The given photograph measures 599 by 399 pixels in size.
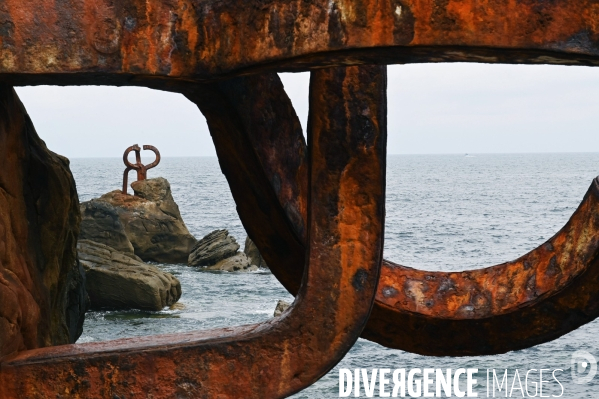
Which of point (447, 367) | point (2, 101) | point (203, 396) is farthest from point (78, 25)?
point (447, 367)

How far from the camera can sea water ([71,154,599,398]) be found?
16.5 m

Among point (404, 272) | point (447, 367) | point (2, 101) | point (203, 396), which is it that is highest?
point (2, 101)

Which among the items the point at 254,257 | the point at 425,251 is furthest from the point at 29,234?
the point at 425,251

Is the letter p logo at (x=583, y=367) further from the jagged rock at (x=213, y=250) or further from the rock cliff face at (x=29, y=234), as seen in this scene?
the rock cliff face at (x=29, y=234)

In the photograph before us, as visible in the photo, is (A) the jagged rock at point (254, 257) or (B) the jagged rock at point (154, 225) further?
(A) the jagged rock at point (254, 257)

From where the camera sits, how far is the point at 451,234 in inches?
1587

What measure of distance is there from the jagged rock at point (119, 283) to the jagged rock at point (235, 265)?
6975 millimetres

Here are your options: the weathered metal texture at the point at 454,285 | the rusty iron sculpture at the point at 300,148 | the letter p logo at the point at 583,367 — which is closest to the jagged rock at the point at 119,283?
the letter p logo at the point at 583,367

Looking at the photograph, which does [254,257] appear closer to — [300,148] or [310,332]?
[300,148]

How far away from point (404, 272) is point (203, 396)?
1.49 m

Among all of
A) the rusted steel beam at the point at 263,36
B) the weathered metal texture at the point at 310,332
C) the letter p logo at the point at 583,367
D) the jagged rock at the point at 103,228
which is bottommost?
the letter p logo at the point at 583,367

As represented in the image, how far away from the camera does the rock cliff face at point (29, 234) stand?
293cm

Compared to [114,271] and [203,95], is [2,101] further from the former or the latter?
[114,271]

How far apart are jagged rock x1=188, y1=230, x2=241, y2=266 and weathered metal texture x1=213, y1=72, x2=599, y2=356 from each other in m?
21.2
